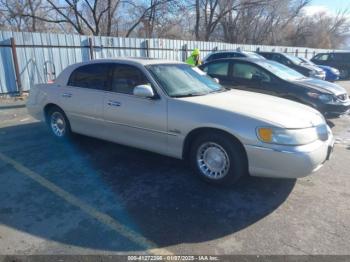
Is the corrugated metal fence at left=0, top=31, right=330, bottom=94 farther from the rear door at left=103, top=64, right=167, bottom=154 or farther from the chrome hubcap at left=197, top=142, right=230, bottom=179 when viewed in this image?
the chrome hubcap at left=197, top=142, right=230, bottom=179

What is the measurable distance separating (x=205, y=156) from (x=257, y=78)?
3.95 m

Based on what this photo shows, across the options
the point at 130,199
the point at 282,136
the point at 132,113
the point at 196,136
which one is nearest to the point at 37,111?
the point at 132,113

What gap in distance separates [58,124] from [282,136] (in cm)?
425

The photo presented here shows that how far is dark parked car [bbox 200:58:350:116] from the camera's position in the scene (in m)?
6.62

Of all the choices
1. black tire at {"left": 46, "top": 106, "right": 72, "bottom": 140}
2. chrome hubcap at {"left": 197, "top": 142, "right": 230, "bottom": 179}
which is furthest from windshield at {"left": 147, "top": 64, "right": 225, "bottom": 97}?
black tire at {"left": 46, "top": 106, "right": 72, "bottom": 140}

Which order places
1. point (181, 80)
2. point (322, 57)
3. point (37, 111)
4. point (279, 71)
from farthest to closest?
point (322, 57) → point (279, 71) → point (37, 111) → point (181, 80)

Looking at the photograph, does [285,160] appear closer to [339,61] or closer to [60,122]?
[60,122]

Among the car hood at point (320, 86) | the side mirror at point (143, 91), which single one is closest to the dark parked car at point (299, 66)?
the car hood at point (320, 86)

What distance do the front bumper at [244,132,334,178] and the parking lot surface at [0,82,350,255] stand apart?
0.39 m

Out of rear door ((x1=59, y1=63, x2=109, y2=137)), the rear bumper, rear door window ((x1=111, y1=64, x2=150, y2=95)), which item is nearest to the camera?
rear door window ((x1=111, y1=64, x2=150, y2=95))

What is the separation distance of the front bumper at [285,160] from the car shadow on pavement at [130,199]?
40cm

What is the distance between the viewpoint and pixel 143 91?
4059 mm

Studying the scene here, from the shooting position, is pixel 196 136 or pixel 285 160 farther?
pixel 196 136

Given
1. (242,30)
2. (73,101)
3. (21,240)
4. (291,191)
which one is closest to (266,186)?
(291,191)
